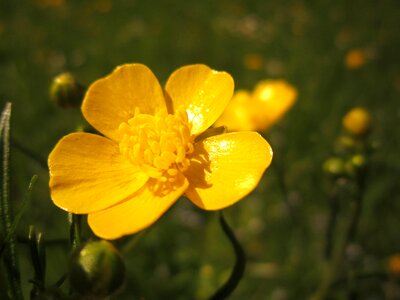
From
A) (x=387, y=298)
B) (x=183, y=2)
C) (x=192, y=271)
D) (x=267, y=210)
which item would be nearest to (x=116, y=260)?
(x=192, y=271)

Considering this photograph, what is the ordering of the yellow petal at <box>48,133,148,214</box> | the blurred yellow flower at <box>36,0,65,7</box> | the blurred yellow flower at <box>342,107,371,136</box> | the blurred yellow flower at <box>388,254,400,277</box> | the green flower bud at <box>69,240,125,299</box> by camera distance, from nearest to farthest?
the green flower bud at <box>69,240,125,299</box>, the yellow petal at <box>48,133,148,214</box>, the blurred yellow flower at <box>342,107,371,136</box>, the blurred yellow flower at <box>388,254,400,277</box>, the blurred yellow flower at <box>36,0,65,7</box>

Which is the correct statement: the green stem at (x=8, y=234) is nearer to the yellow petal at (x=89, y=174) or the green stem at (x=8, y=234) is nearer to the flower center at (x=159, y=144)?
the yellow petal at (x=89, y=174)

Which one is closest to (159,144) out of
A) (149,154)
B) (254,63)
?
(149,154)

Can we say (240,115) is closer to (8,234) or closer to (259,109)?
(259,109)

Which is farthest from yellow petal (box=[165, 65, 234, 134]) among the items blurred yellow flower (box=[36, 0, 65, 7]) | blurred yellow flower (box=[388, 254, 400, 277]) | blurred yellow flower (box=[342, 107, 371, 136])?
blurred yellow flower (box=[36, 0, 65, 7])

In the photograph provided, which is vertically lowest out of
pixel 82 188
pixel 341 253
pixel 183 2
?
pixel 183 2

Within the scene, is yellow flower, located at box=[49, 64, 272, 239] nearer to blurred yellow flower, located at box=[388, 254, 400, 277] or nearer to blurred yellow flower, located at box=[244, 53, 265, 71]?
blurred yellow flower, located at box=[388, 254, 400, 277]

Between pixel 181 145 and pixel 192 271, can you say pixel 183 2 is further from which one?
pixel 181 145
